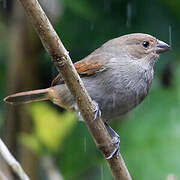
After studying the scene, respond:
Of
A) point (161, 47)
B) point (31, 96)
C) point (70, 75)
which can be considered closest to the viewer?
point (70, 75)

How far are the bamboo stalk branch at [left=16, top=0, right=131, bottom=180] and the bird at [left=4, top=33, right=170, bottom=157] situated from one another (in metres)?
0.61

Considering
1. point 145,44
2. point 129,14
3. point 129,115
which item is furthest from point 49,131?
point 129,14

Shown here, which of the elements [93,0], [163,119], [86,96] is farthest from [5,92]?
[86,96]

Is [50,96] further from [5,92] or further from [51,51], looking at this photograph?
[51,51]

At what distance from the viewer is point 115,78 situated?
336 cm

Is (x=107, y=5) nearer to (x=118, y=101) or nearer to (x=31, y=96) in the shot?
(x=31, y=96)

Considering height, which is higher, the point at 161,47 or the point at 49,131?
the point at 161,47

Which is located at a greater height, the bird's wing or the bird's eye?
the bird's wing

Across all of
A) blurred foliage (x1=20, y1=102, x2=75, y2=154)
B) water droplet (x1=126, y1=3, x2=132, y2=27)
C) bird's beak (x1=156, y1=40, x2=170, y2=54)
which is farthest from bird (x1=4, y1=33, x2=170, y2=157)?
water droplet (x1=126, y1=3, x2=132, y2=27)

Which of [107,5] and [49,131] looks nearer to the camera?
[49,131]

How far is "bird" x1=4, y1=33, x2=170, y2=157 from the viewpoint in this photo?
3.35m

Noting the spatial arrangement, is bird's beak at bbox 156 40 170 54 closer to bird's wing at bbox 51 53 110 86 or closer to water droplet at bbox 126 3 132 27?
bird's wing at bbox 51 53 110 86

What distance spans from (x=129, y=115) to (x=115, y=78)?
0.83 meters

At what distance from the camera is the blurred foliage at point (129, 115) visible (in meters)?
3.73
